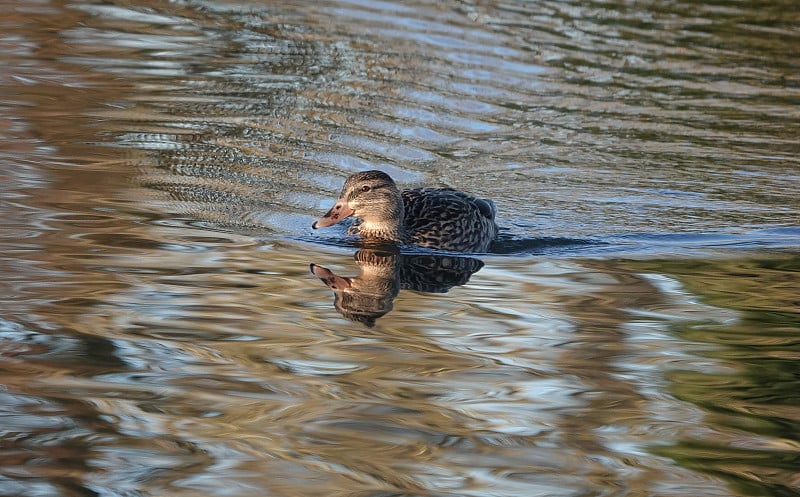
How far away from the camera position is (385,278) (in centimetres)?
898

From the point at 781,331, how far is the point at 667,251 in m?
2.36

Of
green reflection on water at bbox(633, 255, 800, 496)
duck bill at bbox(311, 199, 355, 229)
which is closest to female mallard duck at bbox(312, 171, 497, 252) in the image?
duck bill at bbox(311, 199, 355, 229)

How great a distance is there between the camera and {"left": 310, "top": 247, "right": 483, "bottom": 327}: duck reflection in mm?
7941

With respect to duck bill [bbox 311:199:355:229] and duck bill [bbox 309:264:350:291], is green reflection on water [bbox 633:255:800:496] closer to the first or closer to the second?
duck bill [bbox 309:264:350:291]

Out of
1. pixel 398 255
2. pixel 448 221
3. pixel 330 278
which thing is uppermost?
pixel 448 221

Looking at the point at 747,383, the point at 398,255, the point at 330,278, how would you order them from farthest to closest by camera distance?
the point at 398,255
the point at 330,278
the point at 747,383

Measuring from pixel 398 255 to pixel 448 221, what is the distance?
467 mm

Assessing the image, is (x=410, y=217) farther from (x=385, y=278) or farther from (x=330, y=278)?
(x=330, y=278)

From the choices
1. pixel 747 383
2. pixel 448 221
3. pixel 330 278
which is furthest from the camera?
pixel 448 221

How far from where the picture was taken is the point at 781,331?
7.69 meters

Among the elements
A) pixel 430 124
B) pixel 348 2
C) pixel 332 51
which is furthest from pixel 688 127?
pixel 348 2


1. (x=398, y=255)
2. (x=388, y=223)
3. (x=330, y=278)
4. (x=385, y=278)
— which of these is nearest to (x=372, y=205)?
(x=388, y=223)

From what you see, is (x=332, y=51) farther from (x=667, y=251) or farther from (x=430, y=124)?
(x=667, y=251)

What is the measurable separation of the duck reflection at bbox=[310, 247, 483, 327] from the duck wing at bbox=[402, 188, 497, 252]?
189 mm
